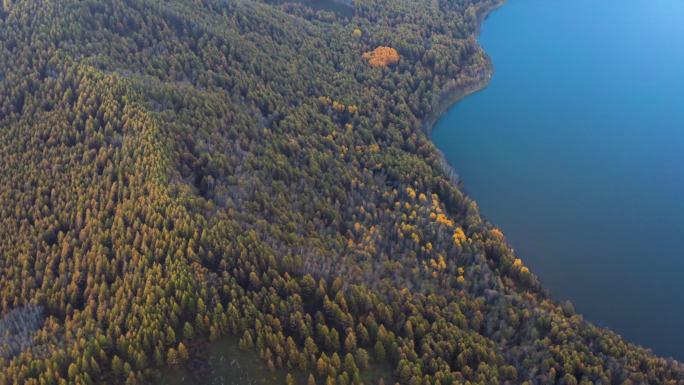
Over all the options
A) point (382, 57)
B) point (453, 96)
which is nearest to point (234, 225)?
point (453, 96)

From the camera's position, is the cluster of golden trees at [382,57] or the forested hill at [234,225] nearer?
the forested hill at [234,225]

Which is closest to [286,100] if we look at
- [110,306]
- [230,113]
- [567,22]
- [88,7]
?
[230,113]

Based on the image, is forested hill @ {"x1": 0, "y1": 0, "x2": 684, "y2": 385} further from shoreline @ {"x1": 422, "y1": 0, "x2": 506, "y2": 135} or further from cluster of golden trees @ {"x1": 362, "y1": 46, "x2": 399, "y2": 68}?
cluster of golden trees @ {"x1": 362, "y1": 46, "x2": 399, "y2": 68}

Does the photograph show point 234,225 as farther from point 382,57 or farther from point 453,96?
point 382,57

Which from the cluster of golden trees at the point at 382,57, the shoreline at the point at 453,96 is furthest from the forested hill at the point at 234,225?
the cluster of golden trees at the point at 382,57

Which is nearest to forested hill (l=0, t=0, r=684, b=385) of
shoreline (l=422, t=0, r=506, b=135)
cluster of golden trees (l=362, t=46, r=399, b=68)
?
shoreline (l=422, t=0, r=506, b=135)

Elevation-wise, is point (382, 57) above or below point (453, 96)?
below

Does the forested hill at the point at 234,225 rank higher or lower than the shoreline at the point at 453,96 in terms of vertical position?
lower

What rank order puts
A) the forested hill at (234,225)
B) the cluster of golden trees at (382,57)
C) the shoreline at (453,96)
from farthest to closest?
the cluster of golden trees at (382,57)
the shoreline at (453,96)
the forested hill at (234,225)

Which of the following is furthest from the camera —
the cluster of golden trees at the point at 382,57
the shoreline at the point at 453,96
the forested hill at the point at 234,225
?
the cluster of golden trees at the point at 382,57

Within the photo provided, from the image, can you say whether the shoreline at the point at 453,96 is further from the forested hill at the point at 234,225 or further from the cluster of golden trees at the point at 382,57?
the cluster of golden trees at the point at 382,57
